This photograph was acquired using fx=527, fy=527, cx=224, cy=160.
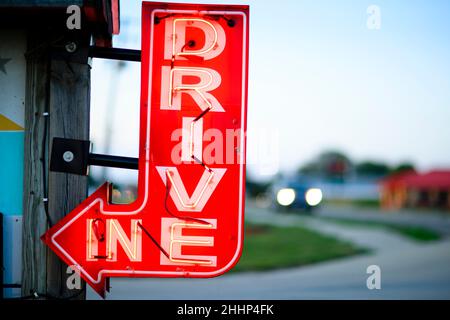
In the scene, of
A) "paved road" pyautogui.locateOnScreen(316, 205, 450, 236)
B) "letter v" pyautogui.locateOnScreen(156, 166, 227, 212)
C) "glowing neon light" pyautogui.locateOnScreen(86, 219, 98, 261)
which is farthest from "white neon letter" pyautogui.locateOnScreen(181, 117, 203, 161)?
"paved road" pyautogui.locateOnScreen(316, 205, 450, 236)

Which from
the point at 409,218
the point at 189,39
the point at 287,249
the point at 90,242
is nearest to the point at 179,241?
the point at 90,242

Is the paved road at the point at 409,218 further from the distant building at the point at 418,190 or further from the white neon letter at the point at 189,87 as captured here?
the white neon letter at the point at 189,87

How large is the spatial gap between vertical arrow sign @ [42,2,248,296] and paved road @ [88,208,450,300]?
18.1ft

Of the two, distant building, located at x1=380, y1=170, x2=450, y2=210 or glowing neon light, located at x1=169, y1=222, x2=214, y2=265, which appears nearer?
glowing neon light, located at x1=169, y1=222, x2=214, y2=265

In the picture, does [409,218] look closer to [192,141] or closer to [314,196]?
[314,196]

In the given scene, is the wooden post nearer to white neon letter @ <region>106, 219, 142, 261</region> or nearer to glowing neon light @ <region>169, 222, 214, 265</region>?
white neon letter @ <region>106, 219, 142, 261</region>

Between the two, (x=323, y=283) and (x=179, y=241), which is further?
(x=323, y=283)

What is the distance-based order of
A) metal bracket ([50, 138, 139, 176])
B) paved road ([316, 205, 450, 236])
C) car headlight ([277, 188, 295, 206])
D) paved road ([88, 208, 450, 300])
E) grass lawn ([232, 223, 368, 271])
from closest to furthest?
metal bracket ([50, 138, 139, 176]) → paved road ([88, 208, 450, 300]) → grass lawn ([232, 223, 368, 271]) → car headlight ([277, 188, 295, 206]) → paved road ([316, 205, 450, 236])

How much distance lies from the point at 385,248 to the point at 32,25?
43.8 feet

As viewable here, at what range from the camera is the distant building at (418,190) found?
43.6 metres

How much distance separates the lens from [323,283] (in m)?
9.98

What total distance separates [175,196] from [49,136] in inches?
37.3

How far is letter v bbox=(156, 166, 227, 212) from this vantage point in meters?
3.21

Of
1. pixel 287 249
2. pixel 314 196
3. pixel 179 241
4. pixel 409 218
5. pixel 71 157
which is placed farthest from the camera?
pixel 409 218
